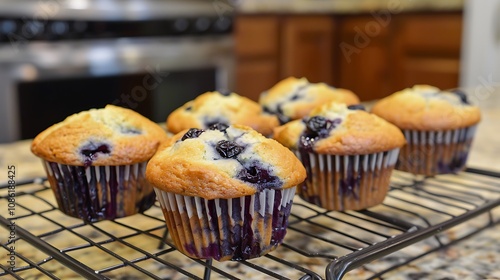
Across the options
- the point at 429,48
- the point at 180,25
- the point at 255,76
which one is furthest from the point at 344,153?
the point at 429,48

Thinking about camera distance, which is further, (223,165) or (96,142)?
(96,142)

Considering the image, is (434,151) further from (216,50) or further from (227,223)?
(216,50)

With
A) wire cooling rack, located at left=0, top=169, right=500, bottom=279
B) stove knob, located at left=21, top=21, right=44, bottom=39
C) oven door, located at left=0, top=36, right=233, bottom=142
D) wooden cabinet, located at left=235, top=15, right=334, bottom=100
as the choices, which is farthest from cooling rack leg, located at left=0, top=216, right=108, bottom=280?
wooden cabinet, located at left=235, top=15, right=334, bottom=100

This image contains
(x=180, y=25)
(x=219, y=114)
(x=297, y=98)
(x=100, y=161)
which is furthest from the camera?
(x=180, y=25)

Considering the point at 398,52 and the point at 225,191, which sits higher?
the point at 225,191

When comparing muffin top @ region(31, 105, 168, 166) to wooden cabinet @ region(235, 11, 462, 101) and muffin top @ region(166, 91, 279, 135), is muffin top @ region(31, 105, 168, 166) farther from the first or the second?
wooden cabinet @ region(235, 11, 462, 101)

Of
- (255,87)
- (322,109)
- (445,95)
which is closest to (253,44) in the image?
(255,87)

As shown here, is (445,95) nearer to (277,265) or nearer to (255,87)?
(277,265)
